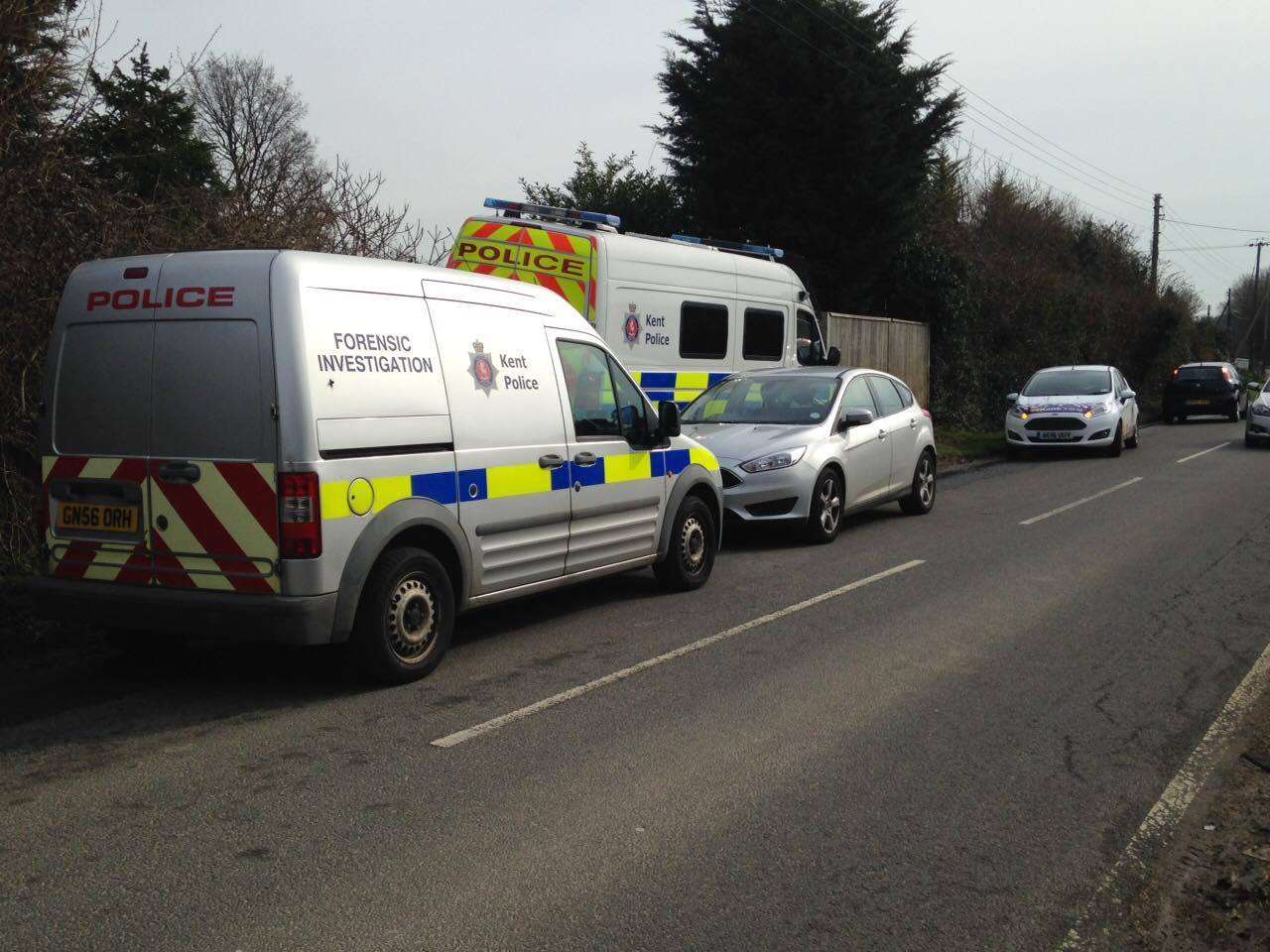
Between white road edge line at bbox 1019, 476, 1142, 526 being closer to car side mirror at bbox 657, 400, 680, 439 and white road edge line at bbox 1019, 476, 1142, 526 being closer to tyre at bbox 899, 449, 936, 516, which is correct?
tyre at bbox 899, 449, 936, 516

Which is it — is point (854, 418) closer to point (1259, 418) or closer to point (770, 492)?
point (770, 492)

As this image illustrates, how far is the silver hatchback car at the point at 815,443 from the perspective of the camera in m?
11.2

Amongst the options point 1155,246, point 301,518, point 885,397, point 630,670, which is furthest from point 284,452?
point 1155,246

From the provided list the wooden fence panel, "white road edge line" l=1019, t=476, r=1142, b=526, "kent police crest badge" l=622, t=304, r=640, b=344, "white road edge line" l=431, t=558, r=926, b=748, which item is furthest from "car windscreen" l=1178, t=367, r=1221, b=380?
"white road edge line" l=431, t=558, r=926, b=748

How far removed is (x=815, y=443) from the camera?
11.5m

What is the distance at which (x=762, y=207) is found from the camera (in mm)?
23453

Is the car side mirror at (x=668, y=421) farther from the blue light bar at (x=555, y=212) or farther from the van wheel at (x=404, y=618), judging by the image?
the blue light bar at (x=555, y=212)

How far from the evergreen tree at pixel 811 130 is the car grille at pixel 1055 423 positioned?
4.64 m

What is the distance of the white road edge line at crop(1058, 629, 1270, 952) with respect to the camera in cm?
400

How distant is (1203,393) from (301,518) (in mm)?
29700

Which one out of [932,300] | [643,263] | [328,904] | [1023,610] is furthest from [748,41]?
[328,904]

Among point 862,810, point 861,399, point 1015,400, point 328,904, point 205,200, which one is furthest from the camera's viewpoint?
point 1015,400

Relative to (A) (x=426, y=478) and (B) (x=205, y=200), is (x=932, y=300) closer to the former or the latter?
(B) (x=205, y=200)

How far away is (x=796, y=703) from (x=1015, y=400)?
16.7 metres
